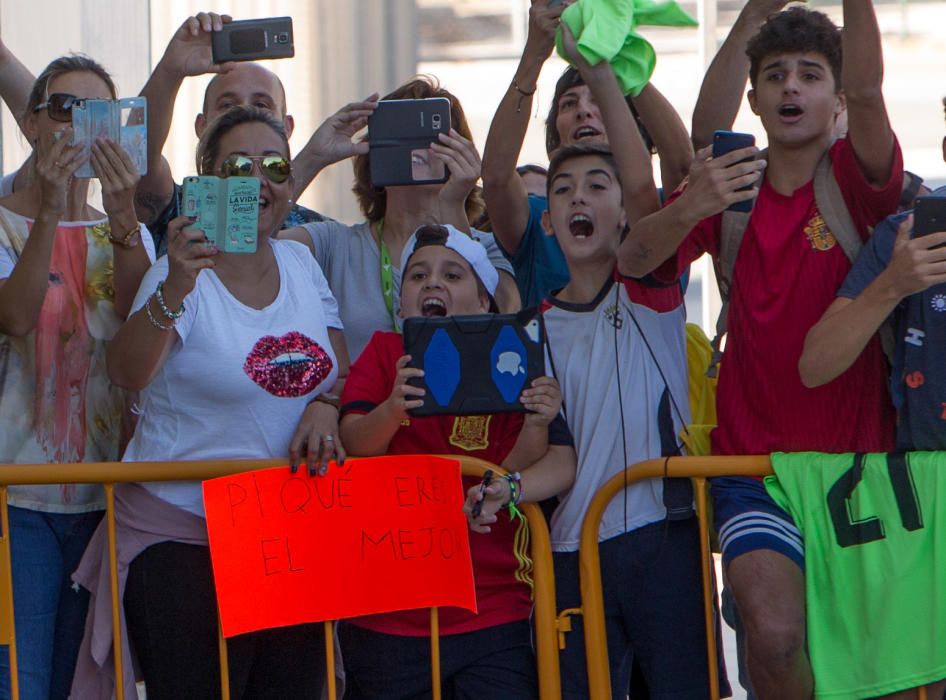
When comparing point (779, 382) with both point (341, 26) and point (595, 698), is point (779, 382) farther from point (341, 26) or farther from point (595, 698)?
point (341, 26)

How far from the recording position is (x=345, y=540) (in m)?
2.94

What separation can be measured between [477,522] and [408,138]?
1031 millimetres

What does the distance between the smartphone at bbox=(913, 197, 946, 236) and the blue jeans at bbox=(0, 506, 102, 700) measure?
1.82 meters

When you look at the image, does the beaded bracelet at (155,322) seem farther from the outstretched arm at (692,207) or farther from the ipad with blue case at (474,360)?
the outstretched arm at (692,207)

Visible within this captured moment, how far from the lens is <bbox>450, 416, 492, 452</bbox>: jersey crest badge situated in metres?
3.02

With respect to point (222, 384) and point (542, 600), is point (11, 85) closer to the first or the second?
point (222, 384)

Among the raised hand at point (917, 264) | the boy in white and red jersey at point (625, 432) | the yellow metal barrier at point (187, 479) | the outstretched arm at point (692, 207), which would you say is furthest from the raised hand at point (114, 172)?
the raised hand at point (917, 264)

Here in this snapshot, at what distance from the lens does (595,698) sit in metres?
2.93

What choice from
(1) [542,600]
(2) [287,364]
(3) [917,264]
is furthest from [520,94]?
(1) [542,600]

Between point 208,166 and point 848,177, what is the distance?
1397mm

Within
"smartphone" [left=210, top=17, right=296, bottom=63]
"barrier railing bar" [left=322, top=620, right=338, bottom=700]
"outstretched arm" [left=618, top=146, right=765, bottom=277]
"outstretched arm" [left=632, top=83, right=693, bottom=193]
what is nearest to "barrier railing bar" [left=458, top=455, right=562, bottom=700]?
"barrier railing bar" [left=322, top=620, right=338, bottom=700]

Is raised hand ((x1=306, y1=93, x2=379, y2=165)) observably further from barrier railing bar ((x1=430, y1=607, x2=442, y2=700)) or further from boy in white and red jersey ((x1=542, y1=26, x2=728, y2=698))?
barrier railing bar ((x1=430, y1=607, x2=442, y2=700))

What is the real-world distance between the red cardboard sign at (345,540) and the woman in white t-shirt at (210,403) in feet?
0.27

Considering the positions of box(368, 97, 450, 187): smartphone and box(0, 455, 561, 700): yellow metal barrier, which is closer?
box(0, 455, 561, 700): yellow metal barrier
